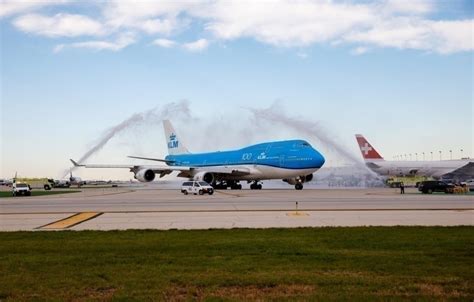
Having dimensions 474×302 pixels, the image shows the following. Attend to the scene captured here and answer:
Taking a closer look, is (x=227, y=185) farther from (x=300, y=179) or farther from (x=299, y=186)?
(x=299, y=186)

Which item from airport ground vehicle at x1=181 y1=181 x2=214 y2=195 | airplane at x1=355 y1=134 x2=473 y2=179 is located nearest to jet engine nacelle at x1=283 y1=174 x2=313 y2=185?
airport ground vehicle at x1=181 y1=181 x2=214 y2=195

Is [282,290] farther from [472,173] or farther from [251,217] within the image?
[472,173]

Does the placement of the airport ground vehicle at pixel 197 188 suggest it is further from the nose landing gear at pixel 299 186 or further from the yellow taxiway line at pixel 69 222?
the yellow taxiway line at pixel 69 222

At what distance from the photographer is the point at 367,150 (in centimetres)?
11106

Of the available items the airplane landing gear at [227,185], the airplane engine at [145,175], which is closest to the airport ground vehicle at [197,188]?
the airplane engine at [145,175]

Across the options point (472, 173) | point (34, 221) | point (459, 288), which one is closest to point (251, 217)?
point (34, 221)

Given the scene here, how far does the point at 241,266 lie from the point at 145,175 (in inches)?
2462

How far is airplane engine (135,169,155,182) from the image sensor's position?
73.6 m

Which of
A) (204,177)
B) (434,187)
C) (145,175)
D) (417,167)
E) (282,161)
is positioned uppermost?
(282,161)

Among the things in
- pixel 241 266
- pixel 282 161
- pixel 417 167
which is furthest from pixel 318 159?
pixel 241 266

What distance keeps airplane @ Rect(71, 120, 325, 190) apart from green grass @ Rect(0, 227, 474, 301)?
5011cm

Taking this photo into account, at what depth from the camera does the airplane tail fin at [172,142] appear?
99.4m

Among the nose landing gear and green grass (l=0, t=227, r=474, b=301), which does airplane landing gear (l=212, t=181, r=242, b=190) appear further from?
green grass (l=0, t=227, r=474, b=301)

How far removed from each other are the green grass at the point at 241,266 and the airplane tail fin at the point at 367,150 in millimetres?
92745
